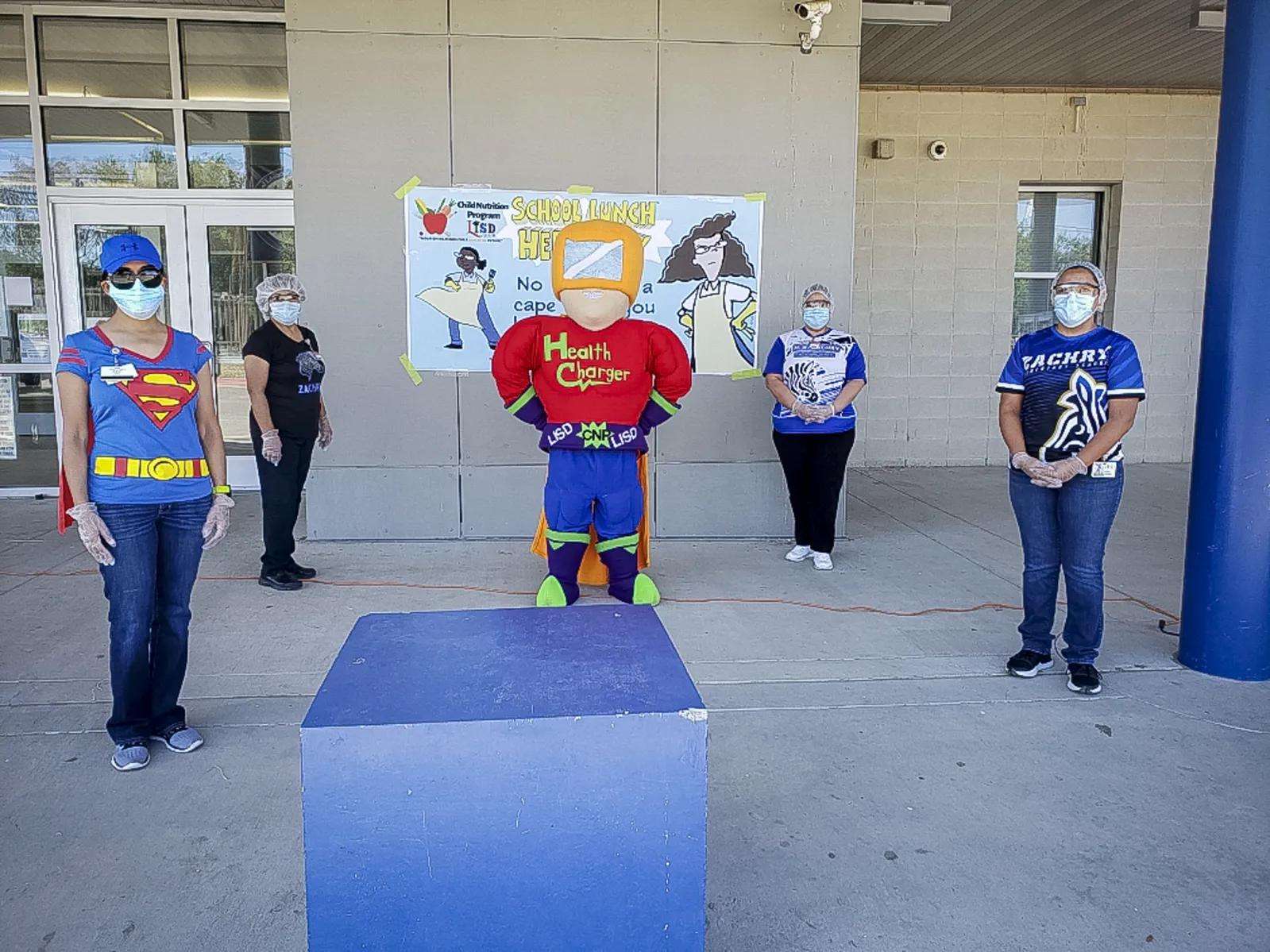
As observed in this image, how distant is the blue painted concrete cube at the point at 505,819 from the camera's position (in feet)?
5.40

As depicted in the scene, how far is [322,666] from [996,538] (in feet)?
15.3

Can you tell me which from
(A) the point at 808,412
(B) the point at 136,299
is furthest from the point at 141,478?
(A) the point at 808,412

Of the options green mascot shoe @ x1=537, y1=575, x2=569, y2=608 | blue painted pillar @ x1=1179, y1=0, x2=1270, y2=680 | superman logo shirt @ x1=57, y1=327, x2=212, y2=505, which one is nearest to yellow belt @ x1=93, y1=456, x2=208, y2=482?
superman logo shirt @ x1=57, y1=327, x2=212, y2=505

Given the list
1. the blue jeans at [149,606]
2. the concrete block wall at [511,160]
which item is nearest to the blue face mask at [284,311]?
the concrete block wall at [511,160]

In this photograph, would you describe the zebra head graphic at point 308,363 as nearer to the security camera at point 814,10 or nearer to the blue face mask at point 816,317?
the blue face mask at point 816,317

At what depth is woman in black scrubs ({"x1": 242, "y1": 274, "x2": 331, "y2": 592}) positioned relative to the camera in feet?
16.2

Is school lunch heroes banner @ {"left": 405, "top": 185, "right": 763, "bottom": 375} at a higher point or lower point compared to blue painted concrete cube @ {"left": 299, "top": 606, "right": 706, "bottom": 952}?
higher

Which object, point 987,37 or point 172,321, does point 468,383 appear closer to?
point 172,321

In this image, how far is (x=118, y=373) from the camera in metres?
2.92

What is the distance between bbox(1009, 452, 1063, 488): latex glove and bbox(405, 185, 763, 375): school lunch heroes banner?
2834 mm

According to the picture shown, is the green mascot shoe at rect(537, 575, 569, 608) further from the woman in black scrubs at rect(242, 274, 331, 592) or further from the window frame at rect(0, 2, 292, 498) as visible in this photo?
the window frame at rect(0, 2, 292, 498)

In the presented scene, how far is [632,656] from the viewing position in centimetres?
201

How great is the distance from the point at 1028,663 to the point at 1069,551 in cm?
52

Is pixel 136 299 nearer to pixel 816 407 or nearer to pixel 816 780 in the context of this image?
pixel 816 780
